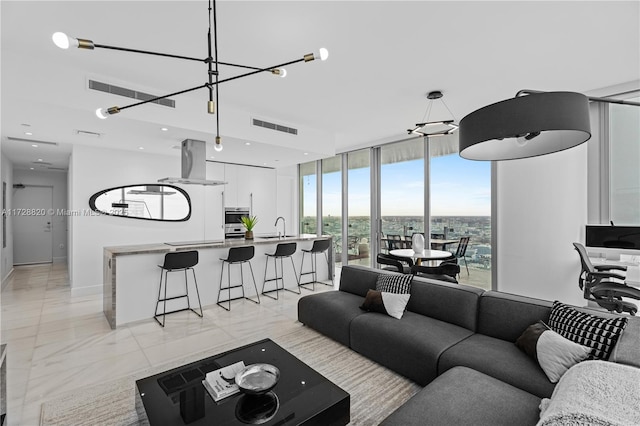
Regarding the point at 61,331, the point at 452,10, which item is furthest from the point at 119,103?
the point at 452,10

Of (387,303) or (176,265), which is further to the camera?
(176,265)

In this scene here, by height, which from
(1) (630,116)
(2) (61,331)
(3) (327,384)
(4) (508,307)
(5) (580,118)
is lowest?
(2) (61,331)

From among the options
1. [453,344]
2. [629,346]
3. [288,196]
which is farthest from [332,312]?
[288,196]

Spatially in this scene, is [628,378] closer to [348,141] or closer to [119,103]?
[119,103]

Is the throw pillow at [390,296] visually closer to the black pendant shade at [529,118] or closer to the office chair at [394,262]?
the office chair at [394,262]

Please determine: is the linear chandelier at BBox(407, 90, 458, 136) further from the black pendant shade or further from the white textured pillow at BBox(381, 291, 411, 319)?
the black pendant shade

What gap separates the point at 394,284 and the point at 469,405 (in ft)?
5.37

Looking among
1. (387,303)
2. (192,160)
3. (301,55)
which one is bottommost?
(387,303)

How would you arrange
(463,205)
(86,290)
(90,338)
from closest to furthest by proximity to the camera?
1. (90,338)
2. (86,290)
3. (463,205)

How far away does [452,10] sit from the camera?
247 centimetres

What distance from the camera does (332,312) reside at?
3.32 m

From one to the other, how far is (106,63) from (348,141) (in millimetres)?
4513

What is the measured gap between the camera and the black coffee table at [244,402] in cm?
163

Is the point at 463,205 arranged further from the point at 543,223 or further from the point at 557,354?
the point at 557,354
